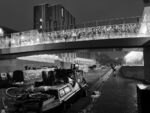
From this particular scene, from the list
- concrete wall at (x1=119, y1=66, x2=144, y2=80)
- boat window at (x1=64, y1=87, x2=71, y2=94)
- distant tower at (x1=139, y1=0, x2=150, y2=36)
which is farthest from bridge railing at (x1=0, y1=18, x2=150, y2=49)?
boat window at (x1=64, y1=87, x2=71, y2=94)

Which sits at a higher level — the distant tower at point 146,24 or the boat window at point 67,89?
the distant tower at point 146,24

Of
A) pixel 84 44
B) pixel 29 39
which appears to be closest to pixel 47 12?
pixel 29 39

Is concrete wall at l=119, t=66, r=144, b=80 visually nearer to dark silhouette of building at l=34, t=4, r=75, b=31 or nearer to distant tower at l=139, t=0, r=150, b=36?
distant tower at l=139, t=0, r=150, b=36

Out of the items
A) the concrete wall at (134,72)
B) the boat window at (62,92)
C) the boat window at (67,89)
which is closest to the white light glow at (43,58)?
the concrete wall at (134,72)

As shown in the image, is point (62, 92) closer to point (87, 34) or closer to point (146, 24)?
point (87, 34)

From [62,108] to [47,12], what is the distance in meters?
158

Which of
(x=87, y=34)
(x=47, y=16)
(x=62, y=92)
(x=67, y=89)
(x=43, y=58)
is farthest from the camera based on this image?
(x=47, y=16)

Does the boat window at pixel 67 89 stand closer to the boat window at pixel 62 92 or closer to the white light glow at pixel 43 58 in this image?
the boat window at pixel 62 92

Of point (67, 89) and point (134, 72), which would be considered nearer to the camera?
point (67, 89)

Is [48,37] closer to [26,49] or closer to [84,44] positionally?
[26,49]

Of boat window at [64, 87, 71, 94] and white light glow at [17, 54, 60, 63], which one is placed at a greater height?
white light glow at [17, 54, 60, 63]

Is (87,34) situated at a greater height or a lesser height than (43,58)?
greater

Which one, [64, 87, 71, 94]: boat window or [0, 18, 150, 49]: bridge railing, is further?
[0, 18, 150, 49]: bridge railing

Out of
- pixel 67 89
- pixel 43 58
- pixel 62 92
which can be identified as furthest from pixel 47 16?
pixel 62 92
